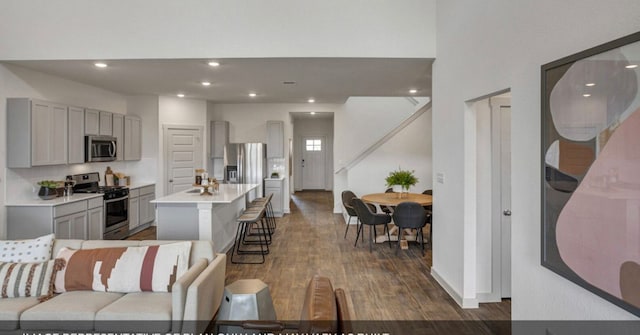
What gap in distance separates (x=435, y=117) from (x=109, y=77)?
4.61 metres

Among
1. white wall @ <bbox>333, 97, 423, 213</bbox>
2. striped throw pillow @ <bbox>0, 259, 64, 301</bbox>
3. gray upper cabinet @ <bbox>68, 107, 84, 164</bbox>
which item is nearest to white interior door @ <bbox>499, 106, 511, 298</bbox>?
striped throw pillow @ <bbox>0, 259, 64, 301</bbox>

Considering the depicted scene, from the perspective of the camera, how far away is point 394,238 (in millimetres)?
5785

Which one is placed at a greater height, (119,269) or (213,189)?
(213,189)

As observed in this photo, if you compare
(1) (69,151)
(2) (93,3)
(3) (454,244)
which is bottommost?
(3) (454,244)

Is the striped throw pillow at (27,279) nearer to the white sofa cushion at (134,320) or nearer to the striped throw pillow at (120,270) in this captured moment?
the striped throw pillow at (120,270)

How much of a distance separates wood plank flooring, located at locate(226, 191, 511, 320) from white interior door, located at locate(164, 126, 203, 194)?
91.8 inches

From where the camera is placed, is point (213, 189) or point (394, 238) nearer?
point (213, 189)

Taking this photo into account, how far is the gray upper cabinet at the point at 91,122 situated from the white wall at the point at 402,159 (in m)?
4.65

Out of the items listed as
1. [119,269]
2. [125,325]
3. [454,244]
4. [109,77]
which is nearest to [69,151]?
[109,77]

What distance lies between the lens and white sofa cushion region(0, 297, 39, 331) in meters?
2.23

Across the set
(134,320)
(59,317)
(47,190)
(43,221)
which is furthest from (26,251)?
(47,190)

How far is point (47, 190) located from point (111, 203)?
0.94m

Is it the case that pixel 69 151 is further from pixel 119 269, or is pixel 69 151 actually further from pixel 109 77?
pixel 119 269

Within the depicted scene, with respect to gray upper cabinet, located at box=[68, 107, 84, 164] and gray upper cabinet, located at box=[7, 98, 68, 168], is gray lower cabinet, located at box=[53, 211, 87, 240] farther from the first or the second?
gray upper cabinet, located at box=[68, 107, 84, 164]
